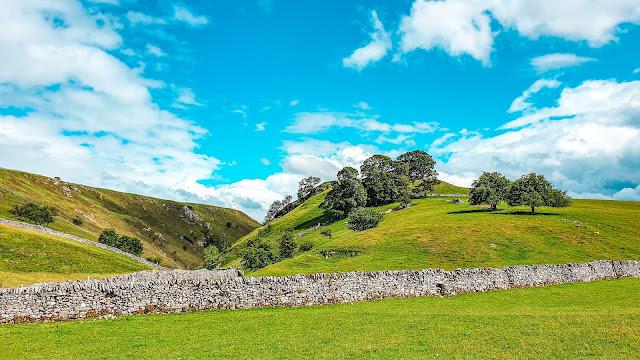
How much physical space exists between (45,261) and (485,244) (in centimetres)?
6279

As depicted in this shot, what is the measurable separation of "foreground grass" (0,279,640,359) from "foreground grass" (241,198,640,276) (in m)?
20.9

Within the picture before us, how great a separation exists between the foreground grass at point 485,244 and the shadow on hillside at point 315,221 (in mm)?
37455

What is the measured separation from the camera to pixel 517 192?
7512 centimetres

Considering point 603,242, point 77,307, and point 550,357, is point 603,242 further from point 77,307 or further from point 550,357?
point 77,307

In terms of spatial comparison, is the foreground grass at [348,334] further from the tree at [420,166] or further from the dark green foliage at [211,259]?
the tree at [420,166]

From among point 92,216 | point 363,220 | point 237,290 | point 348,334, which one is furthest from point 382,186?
point 92,216

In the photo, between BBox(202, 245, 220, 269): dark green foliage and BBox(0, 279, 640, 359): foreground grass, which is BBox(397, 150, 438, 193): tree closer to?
BBox(202, 245, 220, 269): dark green foliage

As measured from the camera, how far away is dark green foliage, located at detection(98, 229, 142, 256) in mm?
96125

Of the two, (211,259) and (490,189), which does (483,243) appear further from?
(211,259)

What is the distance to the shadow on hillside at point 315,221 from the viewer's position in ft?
361

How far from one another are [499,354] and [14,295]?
91.2ft

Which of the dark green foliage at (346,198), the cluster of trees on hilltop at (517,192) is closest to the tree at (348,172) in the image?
the dark green foliage at (346,198)

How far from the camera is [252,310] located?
26047 mm

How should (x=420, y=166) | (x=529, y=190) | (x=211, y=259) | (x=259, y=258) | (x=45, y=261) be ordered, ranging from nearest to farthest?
(x=45, y=261), (x=259, y=258), (x=529, y=190), (x=211, y=259), (x=420, y=166)
